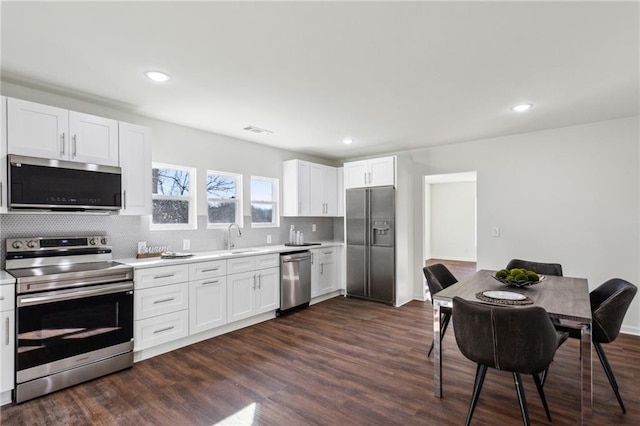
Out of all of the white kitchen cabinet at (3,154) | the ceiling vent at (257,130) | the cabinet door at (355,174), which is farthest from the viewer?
the cabinet door at (355,174)

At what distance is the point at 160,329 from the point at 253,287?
1160mm

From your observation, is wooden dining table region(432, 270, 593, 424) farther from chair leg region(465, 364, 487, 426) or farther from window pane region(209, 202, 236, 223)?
window pane region(209, 202, 236, 223)

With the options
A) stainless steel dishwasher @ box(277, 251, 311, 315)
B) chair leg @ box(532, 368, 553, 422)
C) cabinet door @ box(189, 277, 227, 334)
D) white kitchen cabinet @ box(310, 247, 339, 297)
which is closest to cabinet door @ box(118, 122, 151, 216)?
cabinet door @ box(189, 277, 227, 334)

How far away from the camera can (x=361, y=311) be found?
470 centimetres

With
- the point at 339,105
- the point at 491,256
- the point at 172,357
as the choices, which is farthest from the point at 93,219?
the point at 491,256

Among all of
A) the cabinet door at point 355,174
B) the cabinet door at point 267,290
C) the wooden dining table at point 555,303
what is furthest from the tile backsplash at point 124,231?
the wooden dining table at point 555,303

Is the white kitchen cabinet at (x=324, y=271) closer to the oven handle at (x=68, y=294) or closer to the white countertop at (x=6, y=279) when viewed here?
the oven handle at (x=68, y=294)

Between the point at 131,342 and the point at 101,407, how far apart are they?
0.66 meters

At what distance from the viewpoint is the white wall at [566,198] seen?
12.3 feet

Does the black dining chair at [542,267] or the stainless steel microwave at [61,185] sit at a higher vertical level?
the stainless steel microwave at [61,185]

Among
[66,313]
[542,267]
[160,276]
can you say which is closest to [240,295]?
[160,276]

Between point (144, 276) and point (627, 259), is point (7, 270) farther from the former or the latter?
point (627, 259)

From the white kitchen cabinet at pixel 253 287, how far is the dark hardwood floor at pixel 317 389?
1.22 feet

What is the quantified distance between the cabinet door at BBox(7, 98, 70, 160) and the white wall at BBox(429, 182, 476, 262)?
9.07 m
